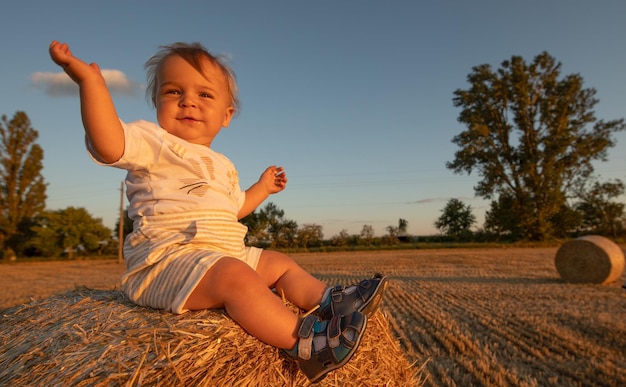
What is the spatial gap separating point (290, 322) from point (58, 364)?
0.87 meters

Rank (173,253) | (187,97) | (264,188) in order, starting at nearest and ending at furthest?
1. (173,253)
2. (187,97)
3. (264,188)

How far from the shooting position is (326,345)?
5.43ft

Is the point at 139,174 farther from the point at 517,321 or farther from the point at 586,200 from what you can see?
the point at 586,200

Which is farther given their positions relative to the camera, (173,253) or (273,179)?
(273,179)

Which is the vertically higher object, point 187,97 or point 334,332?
point 187,97

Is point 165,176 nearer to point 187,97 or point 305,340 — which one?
point 187,97

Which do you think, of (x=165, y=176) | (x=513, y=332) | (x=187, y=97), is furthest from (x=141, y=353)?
(x=513, y=332)

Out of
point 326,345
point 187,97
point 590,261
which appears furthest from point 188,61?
point 590,261

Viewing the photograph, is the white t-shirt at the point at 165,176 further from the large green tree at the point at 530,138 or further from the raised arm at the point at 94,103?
→ the large green tree at the point at 530,138

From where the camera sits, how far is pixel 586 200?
109ft

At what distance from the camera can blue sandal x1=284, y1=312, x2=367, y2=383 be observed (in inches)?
64.4

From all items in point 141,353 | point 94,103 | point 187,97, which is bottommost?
point 141,353

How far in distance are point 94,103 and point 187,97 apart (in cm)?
53

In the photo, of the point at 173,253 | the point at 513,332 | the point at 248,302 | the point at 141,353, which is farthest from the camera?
the point at 513,332
